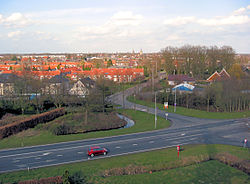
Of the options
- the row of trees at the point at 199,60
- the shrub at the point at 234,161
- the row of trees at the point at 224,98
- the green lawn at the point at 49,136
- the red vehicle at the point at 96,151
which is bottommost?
the green lawn at the point at 49,136

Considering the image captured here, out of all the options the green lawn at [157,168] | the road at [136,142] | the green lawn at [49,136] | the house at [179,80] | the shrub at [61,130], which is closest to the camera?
the green lawn at [157,168]

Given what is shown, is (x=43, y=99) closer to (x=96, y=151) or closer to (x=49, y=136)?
(x=49, y=136)

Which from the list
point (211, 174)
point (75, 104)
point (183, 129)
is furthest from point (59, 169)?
point (75, 104)

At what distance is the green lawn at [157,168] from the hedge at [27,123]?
11229mm

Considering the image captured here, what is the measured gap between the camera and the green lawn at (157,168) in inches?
634

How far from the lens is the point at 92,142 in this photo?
24953 mm

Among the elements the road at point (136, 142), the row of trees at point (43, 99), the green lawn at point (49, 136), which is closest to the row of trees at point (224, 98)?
the road at point (136, 142)

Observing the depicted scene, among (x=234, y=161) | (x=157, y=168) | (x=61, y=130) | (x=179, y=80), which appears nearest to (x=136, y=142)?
(x=157, y=168)

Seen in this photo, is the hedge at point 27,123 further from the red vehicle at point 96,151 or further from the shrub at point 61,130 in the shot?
the red vehicle at point 96,151

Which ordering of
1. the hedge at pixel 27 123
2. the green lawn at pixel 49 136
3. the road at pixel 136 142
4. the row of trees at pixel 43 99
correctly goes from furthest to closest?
1. the row of trees at pixel 43 99
2. the hedge at pixel 27 123
3. the green lawn at pixel 49 136
4. the road at pixel 136 142

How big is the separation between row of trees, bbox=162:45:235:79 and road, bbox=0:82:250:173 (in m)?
45.2

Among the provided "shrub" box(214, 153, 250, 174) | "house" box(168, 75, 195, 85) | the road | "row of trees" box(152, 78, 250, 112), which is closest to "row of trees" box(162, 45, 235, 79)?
"house" box(168, 75, 195, 85)

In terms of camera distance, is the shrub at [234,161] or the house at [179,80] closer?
the shrub at [234,161]

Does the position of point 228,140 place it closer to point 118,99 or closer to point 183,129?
point 183,129
